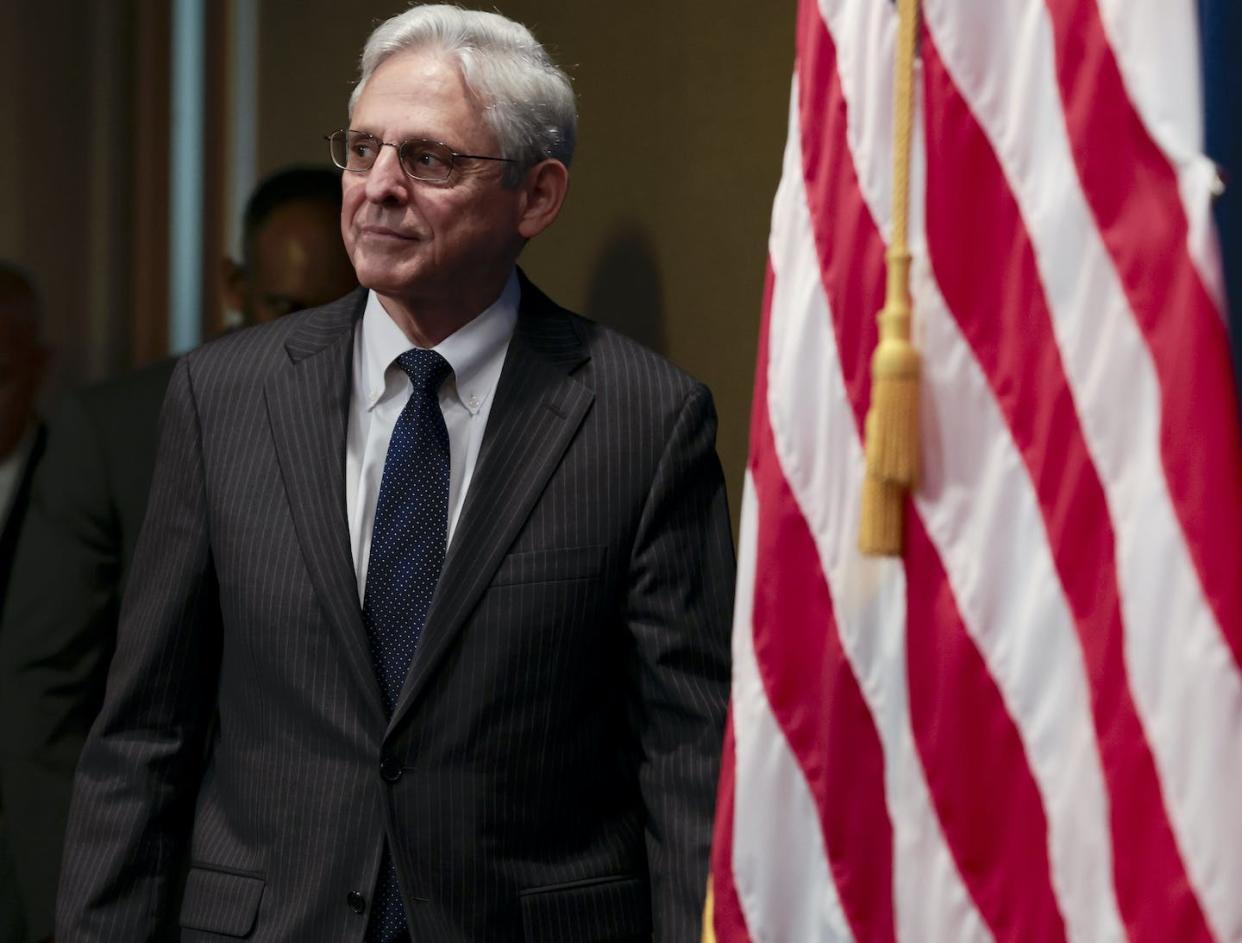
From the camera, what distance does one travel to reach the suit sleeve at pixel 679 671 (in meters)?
2.32

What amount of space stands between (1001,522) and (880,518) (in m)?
0.11

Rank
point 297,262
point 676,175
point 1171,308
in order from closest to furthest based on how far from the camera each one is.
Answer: point 1171,308
point 676,175
point 297,262

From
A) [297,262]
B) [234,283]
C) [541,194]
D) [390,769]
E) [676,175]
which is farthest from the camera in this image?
[234,283]

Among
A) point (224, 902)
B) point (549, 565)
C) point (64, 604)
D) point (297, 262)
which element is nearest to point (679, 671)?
point (549, 565)

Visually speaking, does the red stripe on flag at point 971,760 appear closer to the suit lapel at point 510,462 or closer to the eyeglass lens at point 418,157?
the suit lapel at point 510,462

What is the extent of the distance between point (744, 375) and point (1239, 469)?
1.53 m

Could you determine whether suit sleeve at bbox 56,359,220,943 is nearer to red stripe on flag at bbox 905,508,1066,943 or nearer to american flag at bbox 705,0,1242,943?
american flag at bbox 705,0,1242,943

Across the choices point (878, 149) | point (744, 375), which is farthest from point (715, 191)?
point (878, 149)

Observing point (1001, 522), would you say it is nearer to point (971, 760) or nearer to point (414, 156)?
point (971, 760)

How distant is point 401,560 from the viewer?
2322 mm

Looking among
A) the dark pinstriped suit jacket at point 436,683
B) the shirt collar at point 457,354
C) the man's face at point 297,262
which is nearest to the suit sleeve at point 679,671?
the dark pinstriped suit jacket at point 436,683

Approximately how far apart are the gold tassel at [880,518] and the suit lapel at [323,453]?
2.09 ft

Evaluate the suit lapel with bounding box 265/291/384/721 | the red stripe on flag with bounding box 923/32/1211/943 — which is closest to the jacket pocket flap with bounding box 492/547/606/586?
the suit lapel with bounding box 265/291/384/721

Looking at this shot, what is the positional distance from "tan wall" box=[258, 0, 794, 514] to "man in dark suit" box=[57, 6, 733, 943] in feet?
2.51
